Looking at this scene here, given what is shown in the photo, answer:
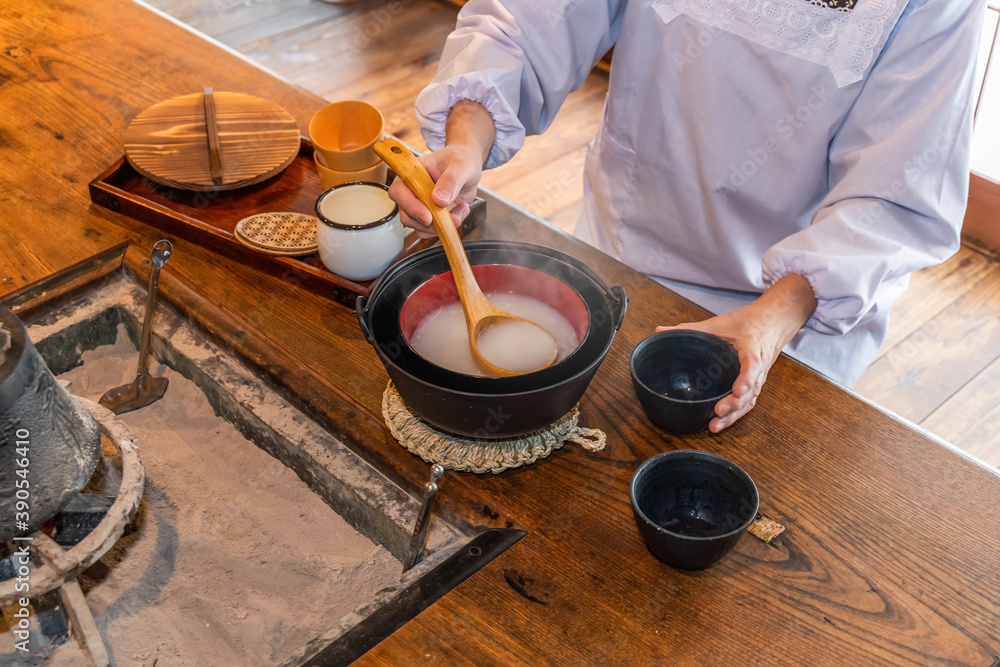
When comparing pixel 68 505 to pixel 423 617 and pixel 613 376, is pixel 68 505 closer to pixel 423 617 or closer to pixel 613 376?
pixel 423 617

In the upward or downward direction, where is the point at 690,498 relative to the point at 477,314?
downward

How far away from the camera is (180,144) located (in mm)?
1534

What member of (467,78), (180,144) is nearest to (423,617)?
(467,78)

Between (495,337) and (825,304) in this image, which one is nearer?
(495,337)

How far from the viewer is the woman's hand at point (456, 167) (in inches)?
46.3

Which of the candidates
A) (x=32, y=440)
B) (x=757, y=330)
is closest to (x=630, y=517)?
(x=757, y=330)

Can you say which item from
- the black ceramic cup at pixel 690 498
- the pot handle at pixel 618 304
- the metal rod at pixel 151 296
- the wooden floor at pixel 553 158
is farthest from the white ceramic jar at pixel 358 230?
the wooden floor at pixel 553 158

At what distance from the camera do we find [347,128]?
1504 mm

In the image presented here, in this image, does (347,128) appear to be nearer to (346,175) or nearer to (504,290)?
(346,175)

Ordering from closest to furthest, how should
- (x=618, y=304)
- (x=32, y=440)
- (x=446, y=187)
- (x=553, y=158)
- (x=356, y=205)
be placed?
(x=32, y=440) → (x=618, y=304) → (x=446, y=187) → (x=356, y=205) → (x=553, y=158)

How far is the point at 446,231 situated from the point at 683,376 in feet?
1.26

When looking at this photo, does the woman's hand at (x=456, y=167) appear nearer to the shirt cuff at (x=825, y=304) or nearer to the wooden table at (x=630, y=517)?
the wooden table at (x=630, y=517)

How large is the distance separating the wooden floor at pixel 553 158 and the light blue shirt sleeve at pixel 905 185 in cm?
135

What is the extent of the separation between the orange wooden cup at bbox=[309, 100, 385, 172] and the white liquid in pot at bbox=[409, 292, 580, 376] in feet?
1.40
